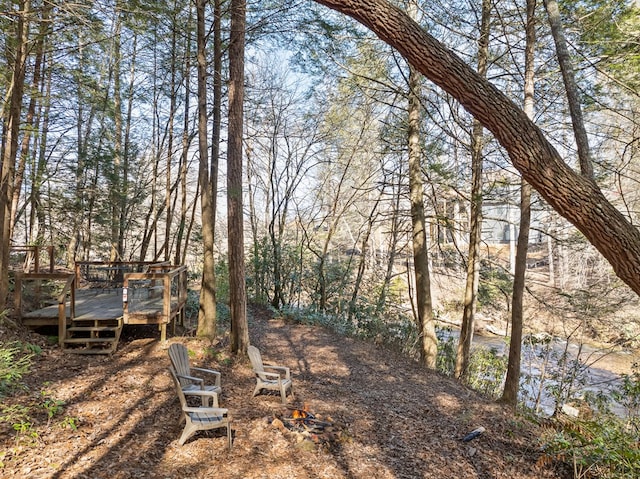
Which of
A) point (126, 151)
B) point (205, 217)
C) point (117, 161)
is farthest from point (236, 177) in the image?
point (126, 151)

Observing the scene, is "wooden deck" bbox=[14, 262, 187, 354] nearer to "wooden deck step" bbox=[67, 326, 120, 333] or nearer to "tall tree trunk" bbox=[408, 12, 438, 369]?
"wooden deck step" bbox=[67, 326, 120, 333]

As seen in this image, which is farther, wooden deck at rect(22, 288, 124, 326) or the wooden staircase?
wooden deck at rect(22, 288, 124, 326)

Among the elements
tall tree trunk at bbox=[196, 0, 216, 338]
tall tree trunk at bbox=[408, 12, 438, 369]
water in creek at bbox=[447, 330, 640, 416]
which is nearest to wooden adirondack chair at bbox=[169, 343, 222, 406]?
tall tree trunk at bbox=[196, 0, 216, 338]

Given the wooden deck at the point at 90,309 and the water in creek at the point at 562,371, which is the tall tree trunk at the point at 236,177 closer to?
the wooden deck at the point at 90,309

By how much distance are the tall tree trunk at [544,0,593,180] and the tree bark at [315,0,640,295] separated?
491 mm

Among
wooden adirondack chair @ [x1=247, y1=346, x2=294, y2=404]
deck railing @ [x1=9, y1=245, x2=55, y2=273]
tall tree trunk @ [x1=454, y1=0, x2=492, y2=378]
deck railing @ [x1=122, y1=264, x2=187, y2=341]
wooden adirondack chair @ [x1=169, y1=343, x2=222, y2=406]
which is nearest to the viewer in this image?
wooden adirondack chair @ [x1=169, y1=343, x2=222, y2=406]

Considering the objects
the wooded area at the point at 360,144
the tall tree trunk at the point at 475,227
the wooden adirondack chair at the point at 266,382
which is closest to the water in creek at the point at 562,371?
the wooded area at the point at 360,144

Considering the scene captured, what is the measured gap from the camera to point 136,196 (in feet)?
39.5

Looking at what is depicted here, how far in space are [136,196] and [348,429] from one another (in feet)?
34.4

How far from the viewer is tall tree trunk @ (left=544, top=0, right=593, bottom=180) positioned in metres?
2.47

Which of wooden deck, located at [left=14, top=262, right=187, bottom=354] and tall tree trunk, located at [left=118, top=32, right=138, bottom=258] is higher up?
tall tree trunk, located at [left=118, top=32, right=138, bottom=258]

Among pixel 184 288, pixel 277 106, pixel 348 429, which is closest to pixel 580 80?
pixel 348 429

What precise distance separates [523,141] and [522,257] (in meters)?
4.51

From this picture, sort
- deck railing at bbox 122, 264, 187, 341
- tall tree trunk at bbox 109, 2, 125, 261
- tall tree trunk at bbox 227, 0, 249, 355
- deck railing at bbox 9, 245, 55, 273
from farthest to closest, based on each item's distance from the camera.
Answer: tall tree trunk at bbox 109, 2, 125, 261, deck railing at bbox 9, 245, 55, 273, deck railing at bbox 122, 264, 187, 341, tall tree trunk at bbox 227, 0, 249, 355
